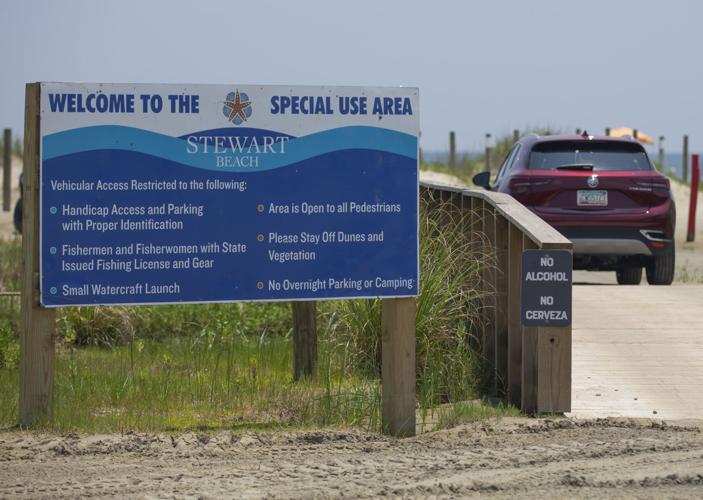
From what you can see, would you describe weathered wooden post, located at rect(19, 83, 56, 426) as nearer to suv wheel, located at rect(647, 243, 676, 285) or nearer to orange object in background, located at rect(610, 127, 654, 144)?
suv wheel, located at rect(647, 243, 676, 285)

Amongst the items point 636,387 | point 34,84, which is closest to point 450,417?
point 636,387

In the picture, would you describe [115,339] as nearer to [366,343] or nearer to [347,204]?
[366,343]

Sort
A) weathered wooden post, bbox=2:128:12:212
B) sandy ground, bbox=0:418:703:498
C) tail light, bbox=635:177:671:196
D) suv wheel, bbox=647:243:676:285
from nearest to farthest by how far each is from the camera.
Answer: sandy ground, bbox=0:418:703:498, tail light, bbox=635:177:671:196, suv wheel, bbox=647:243:676:285, weathered wooden post, bbox=2:128:12:212

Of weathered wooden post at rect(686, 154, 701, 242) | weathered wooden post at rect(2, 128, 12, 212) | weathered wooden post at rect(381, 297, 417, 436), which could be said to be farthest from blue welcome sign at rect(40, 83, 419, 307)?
weathered wooden post at rect(2, 128, 12, 212)

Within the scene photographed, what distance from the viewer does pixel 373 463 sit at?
679cm

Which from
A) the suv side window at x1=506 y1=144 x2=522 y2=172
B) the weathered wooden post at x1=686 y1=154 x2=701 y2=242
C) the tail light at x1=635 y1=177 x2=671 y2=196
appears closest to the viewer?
the tail light at x1=635 y1=177 x2=671 y2=196

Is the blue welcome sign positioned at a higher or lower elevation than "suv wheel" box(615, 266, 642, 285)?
higher

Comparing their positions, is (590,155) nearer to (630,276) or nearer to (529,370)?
(630,276)

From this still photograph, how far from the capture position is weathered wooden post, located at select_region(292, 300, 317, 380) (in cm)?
1011

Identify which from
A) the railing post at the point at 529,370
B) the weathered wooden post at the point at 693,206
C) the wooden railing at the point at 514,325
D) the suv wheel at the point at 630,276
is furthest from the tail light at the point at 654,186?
the weathered wooden post at the point at 693,206

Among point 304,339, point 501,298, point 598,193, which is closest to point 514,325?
point 501,298

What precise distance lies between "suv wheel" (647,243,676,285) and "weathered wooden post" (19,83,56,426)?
8690 millimetres

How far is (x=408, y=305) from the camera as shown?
7.83 m

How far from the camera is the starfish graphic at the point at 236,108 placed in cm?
751
